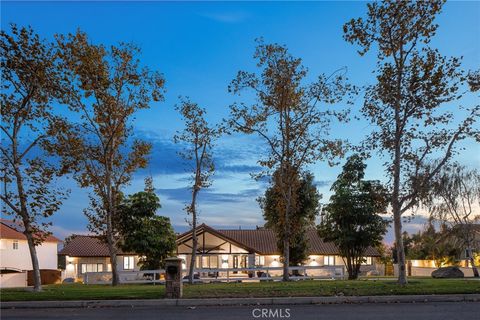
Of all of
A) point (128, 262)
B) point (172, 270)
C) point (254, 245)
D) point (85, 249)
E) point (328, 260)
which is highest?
point (172, 270)

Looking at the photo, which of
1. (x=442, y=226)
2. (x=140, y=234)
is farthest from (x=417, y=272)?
(x=140, y=234)

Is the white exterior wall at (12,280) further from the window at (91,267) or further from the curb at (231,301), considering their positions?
the curb at (231,301)

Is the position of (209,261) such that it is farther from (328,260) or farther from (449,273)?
(449,273)

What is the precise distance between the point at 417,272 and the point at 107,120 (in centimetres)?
3825

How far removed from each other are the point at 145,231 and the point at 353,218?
14.8 meters

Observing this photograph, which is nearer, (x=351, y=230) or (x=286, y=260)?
(x=286, y=260)

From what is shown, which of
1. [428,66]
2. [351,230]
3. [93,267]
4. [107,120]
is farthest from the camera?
[93,267]

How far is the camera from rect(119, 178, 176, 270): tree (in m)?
39.8

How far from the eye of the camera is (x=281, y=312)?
14.9 m

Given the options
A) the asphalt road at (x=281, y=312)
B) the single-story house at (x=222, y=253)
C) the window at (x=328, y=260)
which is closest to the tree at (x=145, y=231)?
the single-story house at (x=222, y=253)

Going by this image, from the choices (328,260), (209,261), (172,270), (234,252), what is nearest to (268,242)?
(328,260)

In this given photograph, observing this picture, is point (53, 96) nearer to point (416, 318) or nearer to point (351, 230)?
point (416, 318)

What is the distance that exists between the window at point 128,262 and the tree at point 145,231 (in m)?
10.4

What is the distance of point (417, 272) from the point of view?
53.3 meters
